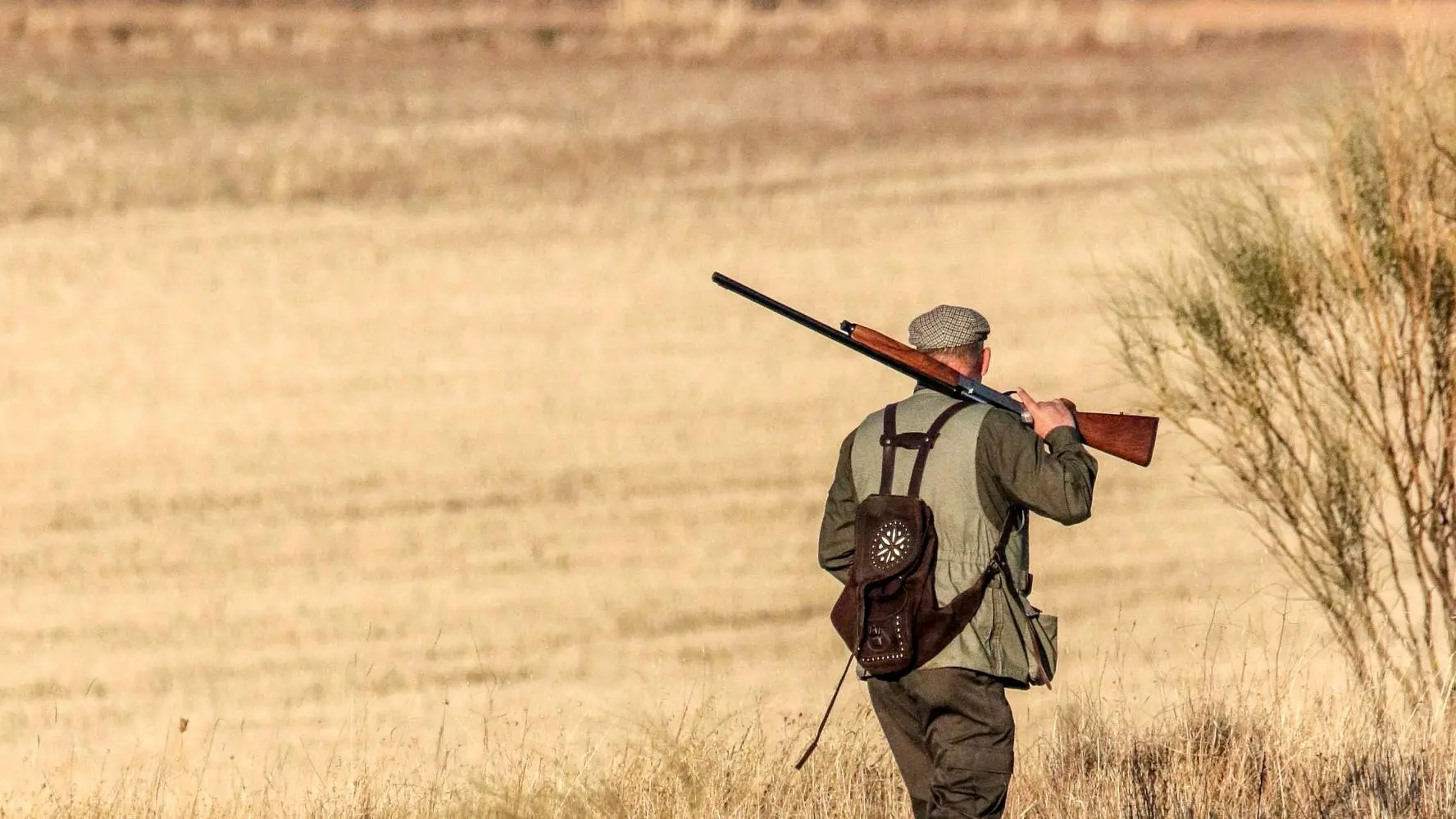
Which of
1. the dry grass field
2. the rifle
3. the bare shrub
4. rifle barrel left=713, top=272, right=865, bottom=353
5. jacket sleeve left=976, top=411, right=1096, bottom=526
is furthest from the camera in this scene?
the dry grass field

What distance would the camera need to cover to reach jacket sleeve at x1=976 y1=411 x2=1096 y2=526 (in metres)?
5.48

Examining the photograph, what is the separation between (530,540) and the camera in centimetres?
1547

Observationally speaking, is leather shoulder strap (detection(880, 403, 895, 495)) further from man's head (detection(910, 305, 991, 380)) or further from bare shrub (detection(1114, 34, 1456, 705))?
bare shrub (detection(1114, 34, 1456, 705))

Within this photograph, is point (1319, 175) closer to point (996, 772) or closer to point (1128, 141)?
point (996, 772)

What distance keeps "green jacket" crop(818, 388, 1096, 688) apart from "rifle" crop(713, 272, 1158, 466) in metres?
0.10

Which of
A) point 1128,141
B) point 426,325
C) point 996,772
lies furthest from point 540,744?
point 1128,141

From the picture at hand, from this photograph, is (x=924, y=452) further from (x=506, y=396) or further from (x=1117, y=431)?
(x=506, y=396)

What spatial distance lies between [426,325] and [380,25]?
2110 cm

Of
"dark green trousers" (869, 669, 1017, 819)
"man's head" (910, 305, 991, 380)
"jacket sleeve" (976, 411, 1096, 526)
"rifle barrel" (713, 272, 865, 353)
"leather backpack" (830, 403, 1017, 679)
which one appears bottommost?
"dark green trousers" (869, 669, 1017, 819)

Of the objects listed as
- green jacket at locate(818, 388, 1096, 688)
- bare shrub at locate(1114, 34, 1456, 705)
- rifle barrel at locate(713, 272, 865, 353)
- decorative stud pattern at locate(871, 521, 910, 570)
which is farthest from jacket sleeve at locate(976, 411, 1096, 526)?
bare shrub at locate(1114, 34, 1456, 705)

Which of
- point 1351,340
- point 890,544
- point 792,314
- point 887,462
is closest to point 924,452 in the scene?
point 887,462

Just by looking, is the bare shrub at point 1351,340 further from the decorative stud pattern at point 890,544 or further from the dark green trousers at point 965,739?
the decorative stud pattern at point 890,544

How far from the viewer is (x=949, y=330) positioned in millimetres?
5785

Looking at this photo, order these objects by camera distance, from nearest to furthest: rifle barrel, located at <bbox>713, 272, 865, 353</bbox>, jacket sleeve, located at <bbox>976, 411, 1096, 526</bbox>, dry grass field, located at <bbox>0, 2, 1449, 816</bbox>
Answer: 1. jacket sleeve, located at <bbox>976, 411, 1096, 526</bbox>
2. rifle barrel, located at <bbox>713, 272, 865, 353</bbox>
3. dry grass field, located at <bbox>0, 2, 1449, 816</bbox>
